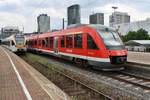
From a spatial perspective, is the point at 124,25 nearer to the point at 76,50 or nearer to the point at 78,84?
the point at 76,50

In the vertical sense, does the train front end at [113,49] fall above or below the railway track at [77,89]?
above

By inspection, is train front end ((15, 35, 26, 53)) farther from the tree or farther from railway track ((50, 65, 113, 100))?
the tree

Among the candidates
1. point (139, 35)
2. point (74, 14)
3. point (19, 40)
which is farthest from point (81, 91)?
point (139, 35)

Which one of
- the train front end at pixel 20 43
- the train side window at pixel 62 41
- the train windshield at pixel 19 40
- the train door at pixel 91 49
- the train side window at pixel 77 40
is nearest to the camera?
the train door at pixel 91 49

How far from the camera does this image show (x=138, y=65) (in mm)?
19609

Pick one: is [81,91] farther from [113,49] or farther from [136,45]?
[136,45]

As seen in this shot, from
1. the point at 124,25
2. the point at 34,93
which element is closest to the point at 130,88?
the point at 34,93

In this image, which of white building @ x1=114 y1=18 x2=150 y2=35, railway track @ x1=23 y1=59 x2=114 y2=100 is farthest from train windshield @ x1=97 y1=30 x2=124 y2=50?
white building @ x1=114 y1=18 x2=150 y2=35

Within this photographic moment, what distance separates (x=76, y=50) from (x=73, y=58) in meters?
1.70

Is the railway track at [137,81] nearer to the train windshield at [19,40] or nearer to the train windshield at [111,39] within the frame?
the train windshield at [111,39]

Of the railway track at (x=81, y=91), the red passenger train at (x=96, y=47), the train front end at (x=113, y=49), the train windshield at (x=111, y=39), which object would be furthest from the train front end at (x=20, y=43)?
the railway track at (x=81, y=91)

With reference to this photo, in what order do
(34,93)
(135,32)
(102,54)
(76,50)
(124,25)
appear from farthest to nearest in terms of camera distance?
(124,25)
(135,32)
(76,50)
(102,54)
(34,93)

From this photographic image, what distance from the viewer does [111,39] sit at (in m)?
19.2

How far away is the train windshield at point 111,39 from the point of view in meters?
18.5
